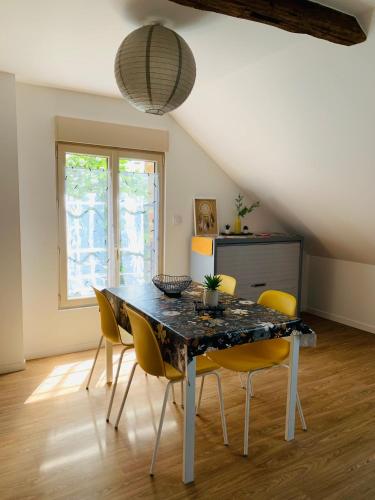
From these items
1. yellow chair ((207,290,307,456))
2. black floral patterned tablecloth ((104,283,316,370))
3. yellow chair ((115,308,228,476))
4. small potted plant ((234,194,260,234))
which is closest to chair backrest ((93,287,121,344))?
black floral patterned tablecloth ((104,283,316,370))

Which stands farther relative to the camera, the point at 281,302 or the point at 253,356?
the point at 281,302

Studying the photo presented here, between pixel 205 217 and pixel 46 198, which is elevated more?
pixel 46 198

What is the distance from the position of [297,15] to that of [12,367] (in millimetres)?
3266

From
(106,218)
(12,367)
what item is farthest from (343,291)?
(12,367)

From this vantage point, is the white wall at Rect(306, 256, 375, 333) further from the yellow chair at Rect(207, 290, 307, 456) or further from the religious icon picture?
the yellow chair at Rect(207, 290, 307, 456)

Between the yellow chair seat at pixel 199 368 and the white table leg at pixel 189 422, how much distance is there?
8.4 inches

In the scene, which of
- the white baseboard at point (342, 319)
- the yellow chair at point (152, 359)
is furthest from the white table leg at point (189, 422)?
the white baseboard at point (342, 319)

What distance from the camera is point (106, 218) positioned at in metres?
3.80

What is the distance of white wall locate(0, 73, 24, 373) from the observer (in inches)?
121

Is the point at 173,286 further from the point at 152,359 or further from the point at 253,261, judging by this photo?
the point at 253,261

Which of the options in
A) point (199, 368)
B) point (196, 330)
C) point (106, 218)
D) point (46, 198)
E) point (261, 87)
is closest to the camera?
point (196, 330)

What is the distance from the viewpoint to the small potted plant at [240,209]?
4.39 metres

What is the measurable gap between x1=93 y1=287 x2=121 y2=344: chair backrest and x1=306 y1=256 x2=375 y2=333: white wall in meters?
3.05

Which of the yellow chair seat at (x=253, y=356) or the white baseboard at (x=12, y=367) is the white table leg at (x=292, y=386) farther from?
the white baseboard at (x=12, y=367)
